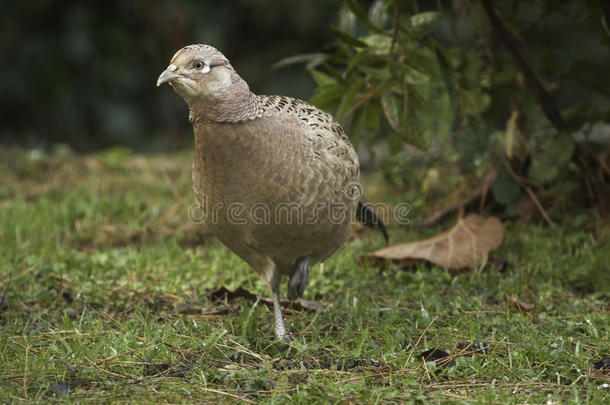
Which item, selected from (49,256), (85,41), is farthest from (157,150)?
(49,256)

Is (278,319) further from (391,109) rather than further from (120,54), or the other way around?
(120,54)

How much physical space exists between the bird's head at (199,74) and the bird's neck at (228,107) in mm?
14

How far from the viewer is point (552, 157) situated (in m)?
4.71

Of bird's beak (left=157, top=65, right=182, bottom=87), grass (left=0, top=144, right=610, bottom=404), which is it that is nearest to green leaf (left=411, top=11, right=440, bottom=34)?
grass (left=0, top=144, right=610, bottom=404)

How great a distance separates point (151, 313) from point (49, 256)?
1090mm

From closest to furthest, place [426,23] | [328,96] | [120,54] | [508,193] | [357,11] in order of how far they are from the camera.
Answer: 1. [357,11]
2. [426,23]
3. [328,96]
4. [508,193]
5. [120,54]

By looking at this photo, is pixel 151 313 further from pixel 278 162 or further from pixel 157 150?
pixel 157 150

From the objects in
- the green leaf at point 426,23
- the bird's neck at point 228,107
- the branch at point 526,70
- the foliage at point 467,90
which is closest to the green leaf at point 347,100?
the foliage at point 467,90

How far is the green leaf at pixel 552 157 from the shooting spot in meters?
4.66

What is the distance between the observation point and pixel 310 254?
12.1 ft

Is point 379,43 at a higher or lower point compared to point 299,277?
higher

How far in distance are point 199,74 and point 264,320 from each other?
1.24 m

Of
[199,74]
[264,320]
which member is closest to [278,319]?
[264,320]

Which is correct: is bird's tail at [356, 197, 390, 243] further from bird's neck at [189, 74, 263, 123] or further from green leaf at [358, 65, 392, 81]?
bird's neck at [189, 74, 263, 123]
